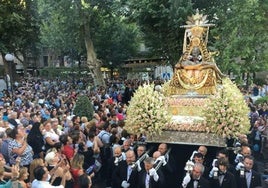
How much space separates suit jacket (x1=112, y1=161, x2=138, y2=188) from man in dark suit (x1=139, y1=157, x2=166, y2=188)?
0.40 meters

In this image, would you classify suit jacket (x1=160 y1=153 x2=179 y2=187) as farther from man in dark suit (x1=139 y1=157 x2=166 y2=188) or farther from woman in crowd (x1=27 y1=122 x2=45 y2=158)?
woman in crowd (x1=27 y1=122 x2=45 y2=158)

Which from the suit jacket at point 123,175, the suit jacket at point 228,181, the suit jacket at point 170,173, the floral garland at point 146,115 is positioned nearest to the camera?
the suit jacket at point 228,181

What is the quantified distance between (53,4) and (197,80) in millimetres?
17412

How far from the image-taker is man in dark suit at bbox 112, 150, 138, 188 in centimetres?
827

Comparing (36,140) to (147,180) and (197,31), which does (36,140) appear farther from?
(197,31)

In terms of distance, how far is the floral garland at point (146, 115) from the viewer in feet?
33.7

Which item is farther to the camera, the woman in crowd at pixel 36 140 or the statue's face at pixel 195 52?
the statue's face at pixel 195 52

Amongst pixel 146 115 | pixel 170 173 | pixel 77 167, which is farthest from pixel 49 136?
pixel 170 173

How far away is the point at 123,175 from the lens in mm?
8508

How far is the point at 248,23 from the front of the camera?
842 inches

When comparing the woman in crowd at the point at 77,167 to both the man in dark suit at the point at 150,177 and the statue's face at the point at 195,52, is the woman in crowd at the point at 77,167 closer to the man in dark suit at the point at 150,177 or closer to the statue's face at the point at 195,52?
the man in dark suit at the point at 150,177

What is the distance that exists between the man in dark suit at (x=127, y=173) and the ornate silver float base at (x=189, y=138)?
2194 millimetres

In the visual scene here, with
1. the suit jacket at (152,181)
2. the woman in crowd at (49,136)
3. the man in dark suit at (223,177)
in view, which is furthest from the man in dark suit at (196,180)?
the woman in crowd at (49,136)

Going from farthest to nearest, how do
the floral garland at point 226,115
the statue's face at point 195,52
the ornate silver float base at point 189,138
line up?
the statue's face at point 195,52
the ornate silver float base at point 189,138
the floral garland at point 226,115
